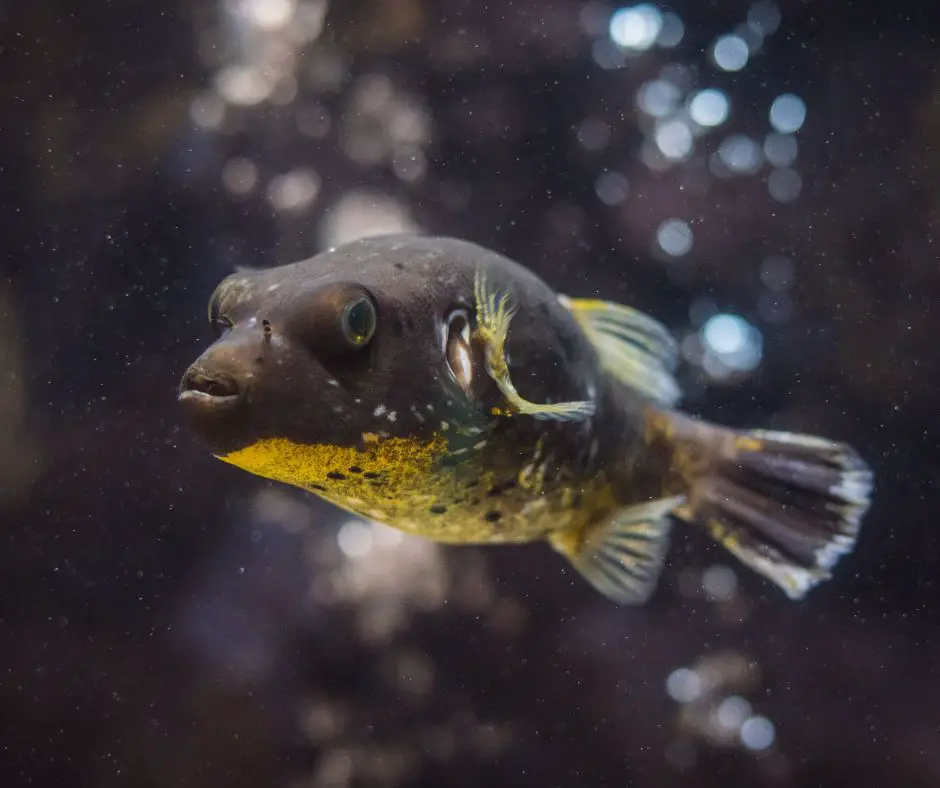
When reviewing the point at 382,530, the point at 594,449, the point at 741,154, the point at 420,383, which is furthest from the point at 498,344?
the point at 741,154

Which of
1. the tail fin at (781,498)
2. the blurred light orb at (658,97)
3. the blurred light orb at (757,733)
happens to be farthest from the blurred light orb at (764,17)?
the blurred light orb at (757,733)

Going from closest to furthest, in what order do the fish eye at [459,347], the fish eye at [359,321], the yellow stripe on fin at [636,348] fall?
1. the fish eye at [359,321]
2. the fish eye at [459,347]
3. the yellow stripe on fin at [636,348]

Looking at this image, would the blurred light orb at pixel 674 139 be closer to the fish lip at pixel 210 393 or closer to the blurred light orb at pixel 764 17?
the blurred light orb at pixel 764 17

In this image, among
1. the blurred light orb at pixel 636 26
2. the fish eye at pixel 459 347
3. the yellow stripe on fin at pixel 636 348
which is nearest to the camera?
the fish eye at pixel 459 347

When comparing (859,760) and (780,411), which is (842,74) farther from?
(859,760)

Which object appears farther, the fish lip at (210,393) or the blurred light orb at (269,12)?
the blurred light orb at (269,12)

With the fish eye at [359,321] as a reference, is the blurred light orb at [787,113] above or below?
above

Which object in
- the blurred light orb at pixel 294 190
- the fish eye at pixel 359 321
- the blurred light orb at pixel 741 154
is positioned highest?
the blurred light orb at pixel 741 154
